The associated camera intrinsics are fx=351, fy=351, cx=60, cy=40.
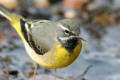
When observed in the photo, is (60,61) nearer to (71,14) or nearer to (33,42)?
(33,42)

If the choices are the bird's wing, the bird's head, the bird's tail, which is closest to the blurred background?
the bird's head

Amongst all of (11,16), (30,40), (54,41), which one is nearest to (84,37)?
(54,41)

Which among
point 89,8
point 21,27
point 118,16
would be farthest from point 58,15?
point 21,27

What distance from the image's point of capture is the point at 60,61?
18.8ft

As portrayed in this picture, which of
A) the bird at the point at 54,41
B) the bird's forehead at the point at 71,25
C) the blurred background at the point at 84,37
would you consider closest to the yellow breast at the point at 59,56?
the bird at the point at 54,41

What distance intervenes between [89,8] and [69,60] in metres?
6.38

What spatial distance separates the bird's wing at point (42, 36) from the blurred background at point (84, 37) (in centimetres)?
Result: 60

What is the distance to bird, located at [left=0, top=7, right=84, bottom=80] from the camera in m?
5.69

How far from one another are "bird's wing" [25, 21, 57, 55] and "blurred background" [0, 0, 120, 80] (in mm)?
599

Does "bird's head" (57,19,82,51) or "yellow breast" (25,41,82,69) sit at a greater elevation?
"bird's head" (57,19,82,51)

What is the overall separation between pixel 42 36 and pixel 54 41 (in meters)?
0.29

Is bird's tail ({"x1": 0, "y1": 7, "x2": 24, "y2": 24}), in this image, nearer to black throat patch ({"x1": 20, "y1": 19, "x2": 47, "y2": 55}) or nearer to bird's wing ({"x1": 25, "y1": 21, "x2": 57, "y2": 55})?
black throat patch ({"x1": 20, "y1": 19, "x2": 47, "y2": 55})

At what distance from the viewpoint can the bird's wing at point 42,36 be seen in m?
5.94

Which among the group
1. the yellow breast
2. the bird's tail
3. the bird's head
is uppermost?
the bird's tail
